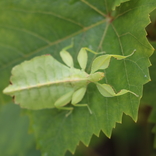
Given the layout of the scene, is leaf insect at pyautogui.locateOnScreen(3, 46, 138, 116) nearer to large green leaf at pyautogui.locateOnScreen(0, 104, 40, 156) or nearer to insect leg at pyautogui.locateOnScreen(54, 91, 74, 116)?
insect leg at pyautogui.locateOnScreen(54, 91, 74, 116)

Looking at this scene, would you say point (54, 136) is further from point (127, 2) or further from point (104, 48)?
point (127, 2)

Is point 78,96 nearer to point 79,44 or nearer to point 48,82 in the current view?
point 48,82

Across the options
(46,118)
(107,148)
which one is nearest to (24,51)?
(46,118)

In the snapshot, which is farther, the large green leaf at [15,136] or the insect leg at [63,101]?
the large green leaf at [15,136]

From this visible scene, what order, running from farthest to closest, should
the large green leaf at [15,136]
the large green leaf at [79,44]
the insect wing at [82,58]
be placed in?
the large green leaf at [15,136] → the insect wing at [82,58] → the large green leaf at [79,44]

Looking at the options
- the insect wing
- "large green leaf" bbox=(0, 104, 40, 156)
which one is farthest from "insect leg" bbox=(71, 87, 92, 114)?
"large green leaf" bbox=(0, 104, 40, 156)

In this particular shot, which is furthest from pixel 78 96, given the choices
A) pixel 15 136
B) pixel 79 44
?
pixel 15 136

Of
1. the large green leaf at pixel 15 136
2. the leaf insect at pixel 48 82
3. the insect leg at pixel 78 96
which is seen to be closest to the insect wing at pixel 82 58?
the leaf insect at pixel 48 82

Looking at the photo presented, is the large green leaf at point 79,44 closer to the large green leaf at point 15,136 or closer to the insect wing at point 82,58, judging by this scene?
the insect wing at point 82,58
